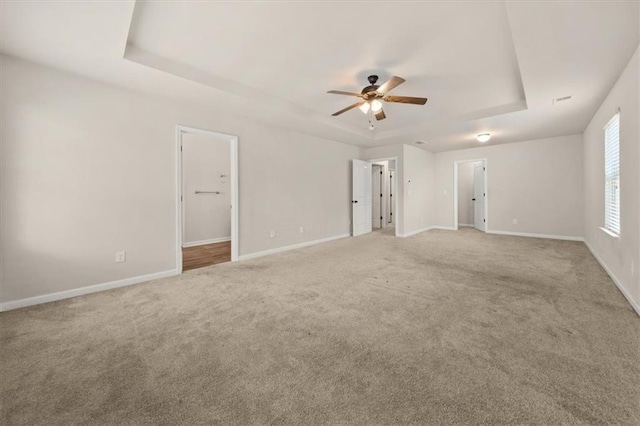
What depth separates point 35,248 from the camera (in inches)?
104

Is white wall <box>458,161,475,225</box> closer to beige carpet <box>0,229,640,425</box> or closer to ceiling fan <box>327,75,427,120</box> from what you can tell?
beige carpet <box>0,229,640,425</box>

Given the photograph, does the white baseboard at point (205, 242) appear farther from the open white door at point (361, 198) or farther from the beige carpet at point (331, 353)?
the open white door at point (361, 198)

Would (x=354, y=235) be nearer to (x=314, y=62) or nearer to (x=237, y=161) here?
(x=237, y=161)

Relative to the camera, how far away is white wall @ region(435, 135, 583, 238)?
5.74 m

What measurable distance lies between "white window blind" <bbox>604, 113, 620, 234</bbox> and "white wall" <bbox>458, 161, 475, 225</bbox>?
4.92 m

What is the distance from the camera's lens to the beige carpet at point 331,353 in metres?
1.29

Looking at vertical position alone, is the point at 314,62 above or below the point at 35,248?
above

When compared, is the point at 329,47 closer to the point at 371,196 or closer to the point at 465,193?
the point at 371,196

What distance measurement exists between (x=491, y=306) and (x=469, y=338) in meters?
0.75

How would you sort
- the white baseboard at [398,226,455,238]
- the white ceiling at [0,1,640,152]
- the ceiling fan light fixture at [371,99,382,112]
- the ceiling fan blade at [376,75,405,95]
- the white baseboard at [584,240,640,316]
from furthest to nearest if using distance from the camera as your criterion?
the white baseboard at [398,226,455,238]
the ceiling fan light fixture at [371,99,382,112]
the ceiling fan blade at [376,75,405,95]
the white baseboard at [584,240,640,316]
the white ceiling at [0,1,640,152]

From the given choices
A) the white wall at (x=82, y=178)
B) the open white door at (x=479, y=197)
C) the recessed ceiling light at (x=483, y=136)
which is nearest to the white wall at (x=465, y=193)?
the open white door at (x=479, y=197)

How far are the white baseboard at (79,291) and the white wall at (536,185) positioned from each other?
24.5 feet

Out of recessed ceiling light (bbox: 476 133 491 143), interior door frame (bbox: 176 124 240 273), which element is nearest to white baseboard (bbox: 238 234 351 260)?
interior door frame (bbox: 176 124 240 273)

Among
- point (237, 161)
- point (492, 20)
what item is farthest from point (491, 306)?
point (237, 161)
